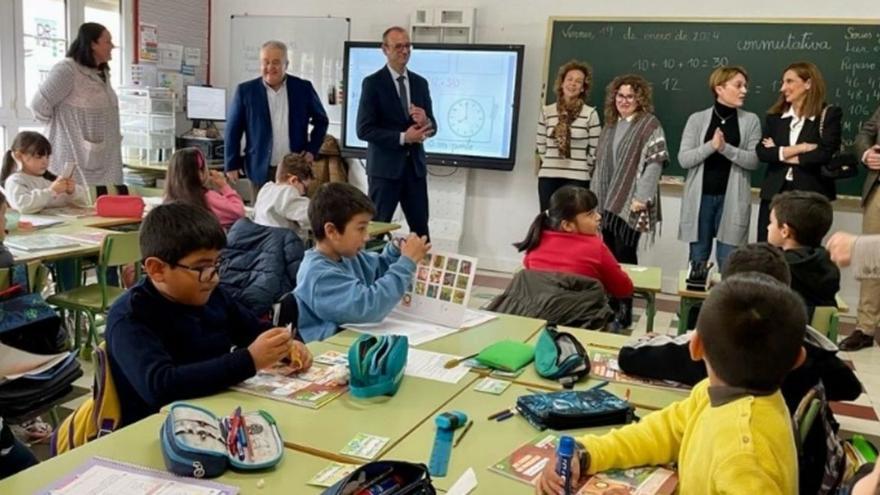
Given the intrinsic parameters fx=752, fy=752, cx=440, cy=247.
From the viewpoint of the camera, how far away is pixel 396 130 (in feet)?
15.3

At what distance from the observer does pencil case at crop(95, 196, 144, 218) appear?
410 cm

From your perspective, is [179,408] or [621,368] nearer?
[179,408]

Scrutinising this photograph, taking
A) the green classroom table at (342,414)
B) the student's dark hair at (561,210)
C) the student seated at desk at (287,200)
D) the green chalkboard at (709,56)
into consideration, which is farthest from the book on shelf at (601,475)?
the green chalkboard at (709,56)

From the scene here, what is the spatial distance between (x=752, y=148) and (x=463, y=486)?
4.08m

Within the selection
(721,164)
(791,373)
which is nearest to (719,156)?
(721,164)

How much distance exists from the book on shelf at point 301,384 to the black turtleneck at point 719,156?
3644mm

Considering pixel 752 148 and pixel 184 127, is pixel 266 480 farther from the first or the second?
pixel 184 127

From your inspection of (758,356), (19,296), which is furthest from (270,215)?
(758,356)

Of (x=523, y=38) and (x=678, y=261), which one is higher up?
(x=523, y=38)

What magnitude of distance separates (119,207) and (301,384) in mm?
2859

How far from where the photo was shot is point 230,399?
62.7 inches

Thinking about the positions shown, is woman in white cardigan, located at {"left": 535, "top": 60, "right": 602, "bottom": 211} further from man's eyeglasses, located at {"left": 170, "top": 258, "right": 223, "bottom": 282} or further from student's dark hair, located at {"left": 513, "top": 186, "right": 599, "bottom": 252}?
man's eyeglasses, located at {"left": 170, "top": 258, "right": 223, "bottom": 282}

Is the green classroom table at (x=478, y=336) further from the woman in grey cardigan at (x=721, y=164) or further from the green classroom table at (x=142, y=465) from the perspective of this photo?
the woman in grey cardigan at (x=721, y=164)

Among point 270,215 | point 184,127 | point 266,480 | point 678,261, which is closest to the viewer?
point 266,480
